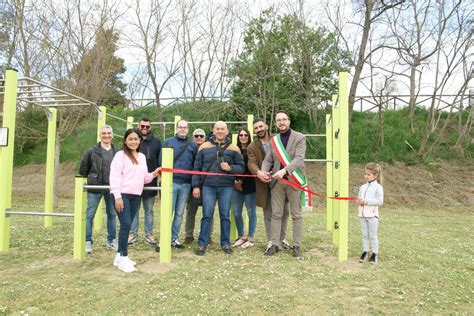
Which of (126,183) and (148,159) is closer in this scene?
(126,183)

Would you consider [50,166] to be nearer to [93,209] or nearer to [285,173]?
[93,209]

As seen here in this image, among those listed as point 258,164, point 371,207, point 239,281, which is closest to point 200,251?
point 239,281

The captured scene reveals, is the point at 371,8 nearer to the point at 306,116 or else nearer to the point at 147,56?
the point at 306,116

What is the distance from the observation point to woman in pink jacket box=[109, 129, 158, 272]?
4.05 m

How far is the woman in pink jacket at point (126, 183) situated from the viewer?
4.05 meters

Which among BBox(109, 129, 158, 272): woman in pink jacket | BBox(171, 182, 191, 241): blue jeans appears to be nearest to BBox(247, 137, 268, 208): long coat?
BBox(171, 182, 191, 241): blue jeans

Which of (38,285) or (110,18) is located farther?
(110,18)

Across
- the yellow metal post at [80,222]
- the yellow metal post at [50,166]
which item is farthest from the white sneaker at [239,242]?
the yellow metal post at [50,166]

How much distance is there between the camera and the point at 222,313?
2.95 meters

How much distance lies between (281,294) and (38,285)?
230 cm

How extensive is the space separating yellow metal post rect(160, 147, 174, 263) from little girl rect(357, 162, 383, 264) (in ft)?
7.54

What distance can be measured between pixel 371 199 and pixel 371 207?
4.3 inches

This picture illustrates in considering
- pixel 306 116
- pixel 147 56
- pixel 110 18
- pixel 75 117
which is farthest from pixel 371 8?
pixel 75 117

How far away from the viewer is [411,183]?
13812 millimetres
